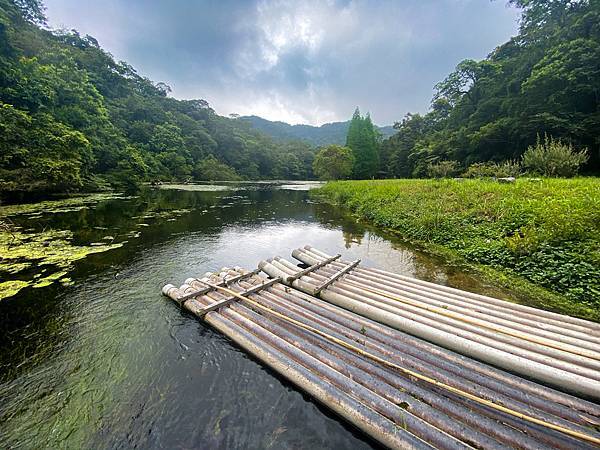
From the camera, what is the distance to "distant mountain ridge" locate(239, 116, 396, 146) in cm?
15850

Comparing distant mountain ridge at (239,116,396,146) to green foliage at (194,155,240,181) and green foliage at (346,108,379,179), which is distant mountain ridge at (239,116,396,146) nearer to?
green foliage at (194,155,240,181)

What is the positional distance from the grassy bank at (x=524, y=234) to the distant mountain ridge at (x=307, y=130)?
5734 inches

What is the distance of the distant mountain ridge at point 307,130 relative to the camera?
158 m

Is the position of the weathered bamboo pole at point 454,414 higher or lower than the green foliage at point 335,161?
lower

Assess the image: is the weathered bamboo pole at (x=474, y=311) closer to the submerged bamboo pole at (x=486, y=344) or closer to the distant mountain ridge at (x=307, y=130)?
the submerged bamboo pole at (x=486, y=344)

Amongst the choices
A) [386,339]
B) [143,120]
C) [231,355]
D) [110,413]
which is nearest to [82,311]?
[110,413]

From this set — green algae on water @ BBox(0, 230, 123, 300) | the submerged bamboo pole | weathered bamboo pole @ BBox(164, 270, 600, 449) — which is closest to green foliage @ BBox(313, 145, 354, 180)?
green algae on water @ BBox(0, 230, 123, 300)

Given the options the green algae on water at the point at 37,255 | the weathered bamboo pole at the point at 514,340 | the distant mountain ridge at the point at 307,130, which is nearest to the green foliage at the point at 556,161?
the weathered bamboo pole at the point at 514,340

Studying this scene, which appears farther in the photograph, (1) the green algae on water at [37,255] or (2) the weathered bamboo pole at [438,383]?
(1) the green algae on water at [37,255]

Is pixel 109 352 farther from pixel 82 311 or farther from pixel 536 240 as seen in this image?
pixel 536 240

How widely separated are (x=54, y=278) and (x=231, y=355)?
5.25m

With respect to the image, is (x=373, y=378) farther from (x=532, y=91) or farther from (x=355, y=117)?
(x=355, y=117)

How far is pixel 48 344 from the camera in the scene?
3996mm

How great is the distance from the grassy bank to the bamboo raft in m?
2.06
